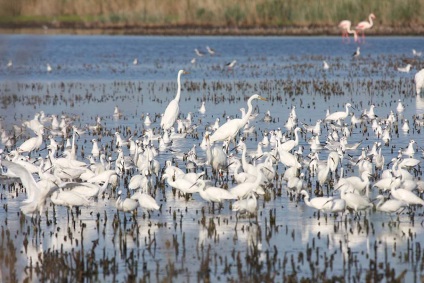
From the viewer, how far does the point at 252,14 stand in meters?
51.2

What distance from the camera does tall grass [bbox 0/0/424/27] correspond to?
48.2 metres

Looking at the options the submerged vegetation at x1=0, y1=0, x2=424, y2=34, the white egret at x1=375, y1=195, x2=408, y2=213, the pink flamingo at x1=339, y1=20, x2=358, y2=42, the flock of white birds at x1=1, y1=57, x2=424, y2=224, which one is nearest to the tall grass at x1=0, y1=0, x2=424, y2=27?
the submerged vegetation at x1=0, y1=0, x2=424, y2=34

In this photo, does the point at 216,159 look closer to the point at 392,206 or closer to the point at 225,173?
the point at 225,173

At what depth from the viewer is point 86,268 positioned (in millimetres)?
7340

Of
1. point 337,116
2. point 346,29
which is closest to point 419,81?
point 337,116

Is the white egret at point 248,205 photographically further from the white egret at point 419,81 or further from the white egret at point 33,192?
the white egret at point 419,81

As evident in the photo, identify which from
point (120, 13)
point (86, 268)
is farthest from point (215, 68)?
point (86, 268)

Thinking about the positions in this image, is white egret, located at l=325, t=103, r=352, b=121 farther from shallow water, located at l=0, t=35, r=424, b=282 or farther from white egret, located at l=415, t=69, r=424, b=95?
white egret, located at l=415, t=69, r=424, b=95

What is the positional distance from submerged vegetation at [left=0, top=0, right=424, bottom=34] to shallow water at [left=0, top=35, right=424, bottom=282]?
1113 cm

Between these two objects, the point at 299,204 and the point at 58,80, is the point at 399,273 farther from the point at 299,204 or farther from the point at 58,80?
the point at 58,80

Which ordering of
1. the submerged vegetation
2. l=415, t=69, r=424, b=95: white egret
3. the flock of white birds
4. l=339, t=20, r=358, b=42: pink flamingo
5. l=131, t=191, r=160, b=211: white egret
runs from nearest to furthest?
the flock of white birds
l=131, t=191, r=160, b=211: white egret
l=415, t=69, r=424, b=95: white egret
l=339, t=20, r=358, b=42: pink flamingo
the submerged vegetation

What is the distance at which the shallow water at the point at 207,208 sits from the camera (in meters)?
7.34

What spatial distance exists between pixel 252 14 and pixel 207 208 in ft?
136

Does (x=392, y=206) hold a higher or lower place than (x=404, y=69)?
higher
